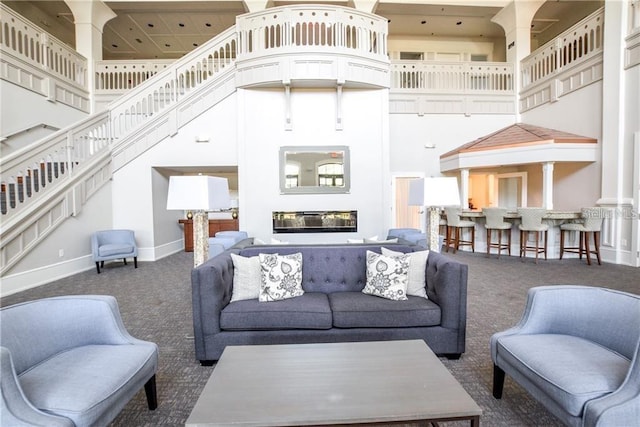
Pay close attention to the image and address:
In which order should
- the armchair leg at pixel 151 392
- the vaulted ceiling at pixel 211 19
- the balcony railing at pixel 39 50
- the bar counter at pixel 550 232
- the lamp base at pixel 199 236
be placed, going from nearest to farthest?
the armchair leg at pixel 151 392 < the lamp base at pixel 199 236 < the balcony railing at pixel 39 50 < the bar counter at pixel 550 232 < the vaulted ceiling at pixel 211 19

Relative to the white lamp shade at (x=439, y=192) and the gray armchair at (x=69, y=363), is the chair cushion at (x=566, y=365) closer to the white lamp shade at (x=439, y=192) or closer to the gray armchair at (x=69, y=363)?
the white lamp shade at (x=439, y=192)

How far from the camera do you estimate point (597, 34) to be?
6352mm

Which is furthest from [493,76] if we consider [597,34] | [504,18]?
[597,34]

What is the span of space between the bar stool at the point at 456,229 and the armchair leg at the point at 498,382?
5320mm

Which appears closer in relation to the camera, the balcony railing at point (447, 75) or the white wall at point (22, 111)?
the white wall at point (22, 111)

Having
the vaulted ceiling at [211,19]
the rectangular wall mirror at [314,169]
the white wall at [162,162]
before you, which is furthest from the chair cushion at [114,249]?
the vaulted ceiling at [211,19]

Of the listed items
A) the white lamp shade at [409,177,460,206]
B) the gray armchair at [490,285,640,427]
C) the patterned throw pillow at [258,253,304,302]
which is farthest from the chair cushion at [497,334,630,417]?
the patterned throw pillow at [258,253,304,302]

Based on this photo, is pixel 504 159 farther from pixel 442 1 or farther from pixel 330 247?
pixel 330 247

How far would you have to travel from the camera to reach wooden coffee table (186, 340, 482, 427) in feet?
4.00

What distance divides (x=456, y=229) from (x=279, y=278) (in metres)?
5.74

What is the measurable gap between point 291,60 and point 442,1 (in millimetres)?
5372

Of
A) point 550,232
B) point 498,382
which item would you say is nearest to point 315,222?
point 498,382

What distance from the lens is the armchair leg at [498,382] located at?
1917mm

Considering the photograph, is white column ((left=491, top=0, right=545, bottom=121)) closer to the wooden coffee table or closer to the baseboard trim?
the wooden coffee table
